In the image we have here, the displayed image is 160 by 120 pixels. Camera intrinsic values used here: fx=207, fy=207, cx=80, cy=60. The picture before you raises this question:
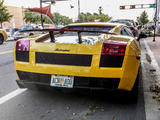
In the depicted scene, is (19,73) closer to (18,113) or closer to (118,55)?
(18,113)

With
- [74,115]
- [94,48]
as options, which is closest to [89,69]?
[94,48]

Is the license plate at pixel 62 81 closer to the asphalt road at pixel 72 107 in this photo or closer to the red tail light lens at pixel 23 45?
the asphalt road at pixel 72 107

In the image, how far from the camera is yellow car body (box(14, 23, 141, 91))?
2848 millimetres

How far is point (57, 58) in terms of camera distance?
9.79 feet

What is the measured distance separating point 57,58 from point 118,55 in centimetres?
87

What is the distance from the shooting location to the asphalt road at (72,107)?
9.50ft

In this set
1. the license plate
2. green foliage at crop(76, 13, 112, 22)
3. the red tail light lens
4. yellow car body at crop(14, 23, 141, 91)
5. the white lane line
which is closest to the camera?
yellow car body at crop(14, 23, 141, 91)

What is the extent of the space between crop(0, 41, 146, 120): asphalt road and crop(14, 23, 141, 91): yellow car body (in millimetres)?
189

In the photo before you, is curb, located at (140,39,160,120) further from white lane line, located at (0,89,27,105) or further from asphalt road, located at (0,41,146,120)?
white lane line, located at (0,89,27,105)

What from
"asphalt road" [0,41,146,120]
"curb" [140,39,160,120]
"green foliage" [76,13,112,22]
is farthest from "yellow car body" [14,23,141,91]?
"green foliage" [76,13,112,22]

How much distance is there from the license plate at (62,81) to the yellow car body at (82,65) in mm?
15

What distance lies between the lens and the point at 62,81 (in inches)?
117

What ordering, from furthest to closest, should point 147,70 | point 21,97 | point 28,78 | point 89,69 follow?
point 147,70
point 21,97
point 28,78
point 89,69

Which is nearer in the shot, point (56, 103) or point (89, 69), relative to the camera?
point (89, 69)
